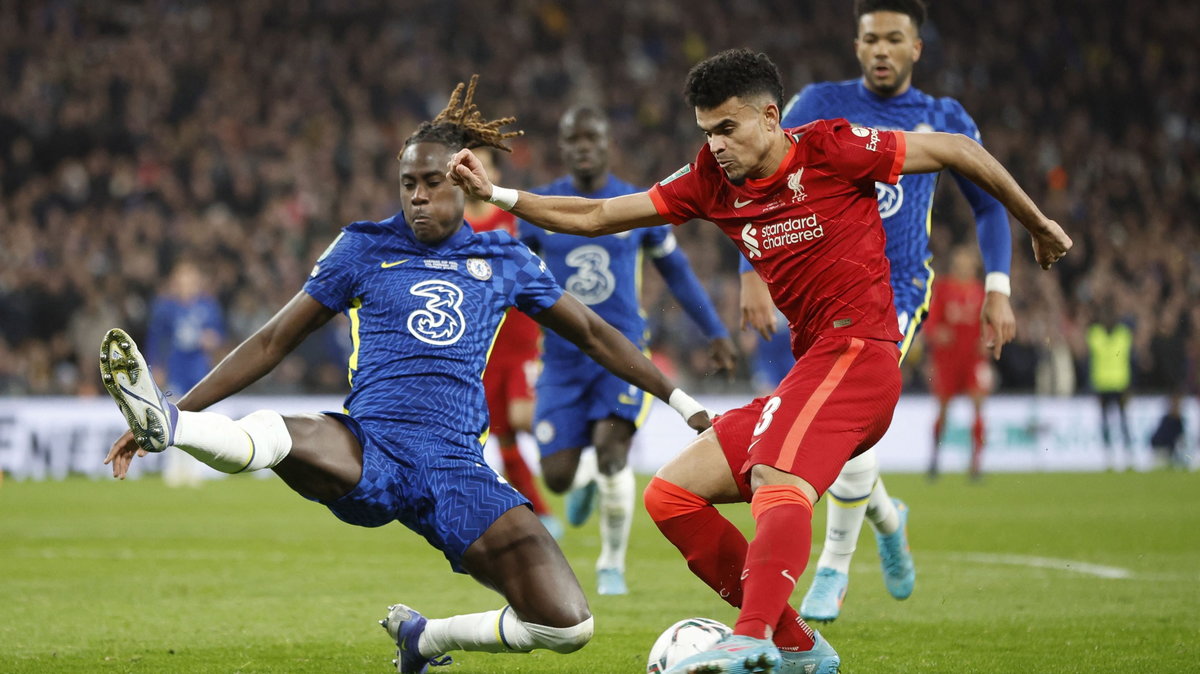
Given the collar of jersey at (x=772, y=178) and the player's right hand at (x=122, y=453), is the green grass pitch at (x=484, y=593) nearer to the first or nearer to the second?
the player's right hand at (x=122, y=453)

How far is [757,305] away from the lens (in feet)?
19.1

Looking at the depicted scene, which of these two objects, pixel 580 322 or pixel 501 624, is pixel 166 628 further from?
pixel 580 322

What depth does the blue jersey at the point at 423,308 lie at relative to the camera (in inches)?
190

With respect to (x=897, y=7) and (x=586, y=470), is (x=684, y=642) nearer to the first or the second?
(x=897, y=7)

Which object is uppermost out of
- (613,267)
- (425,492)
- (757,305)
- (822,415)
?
(613,267)

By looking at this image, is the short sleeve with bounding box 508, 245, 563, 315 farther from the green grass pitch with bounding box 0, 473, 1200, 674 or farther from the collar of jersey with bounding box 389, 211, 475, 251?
the green grass pitch with bounding box 0, 473, 1200, 674

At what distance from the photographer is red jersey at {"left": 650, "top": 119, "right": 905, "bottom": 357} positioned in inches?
173

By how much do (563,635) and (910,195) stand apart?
8.92 ft

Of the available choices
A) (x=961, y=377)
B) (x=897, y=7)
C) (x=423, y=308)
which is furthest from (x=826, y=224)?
(x=961, y=377)

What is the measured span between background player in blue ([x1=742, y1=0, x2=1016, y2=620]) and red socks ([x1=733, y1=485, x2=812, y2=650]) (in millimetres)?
1856

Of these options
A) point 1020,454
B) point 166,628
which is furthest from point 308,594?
point 1020,454

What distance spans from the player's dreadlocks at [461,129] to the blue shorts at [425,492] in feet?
3.71

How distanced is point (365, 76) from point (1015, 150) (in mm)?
11492

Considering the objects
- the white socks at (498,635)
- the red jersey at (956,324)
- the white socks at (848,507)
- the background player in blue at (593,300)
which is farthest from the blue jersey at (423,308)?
the red jersey at (956,324)
